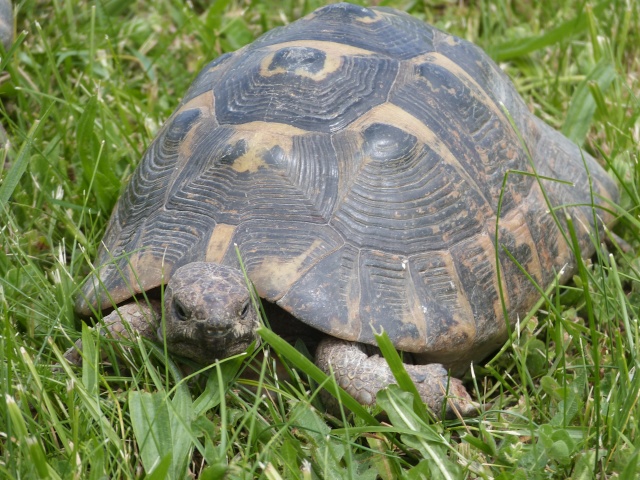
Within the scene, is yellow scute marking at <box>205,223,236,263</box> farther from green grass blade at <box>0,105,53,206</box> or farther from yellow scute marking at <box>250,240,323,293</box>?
green grass blade at <box>0,105,53,206</box>

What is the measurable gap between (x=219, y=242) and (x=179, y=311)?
0.29 meters

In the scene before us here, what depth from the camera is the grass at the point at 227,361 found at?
2.42 m

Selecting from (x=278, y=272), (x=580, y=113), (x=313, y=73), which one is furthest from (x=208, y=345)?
(x=580, y=113)

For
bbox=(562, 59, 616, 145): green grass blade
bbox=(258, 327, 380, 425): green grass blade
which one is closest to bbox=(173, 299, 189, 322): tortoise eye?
bbox=(258, 327, 380, 425): green grass blade

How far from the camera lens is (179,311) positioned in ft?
8.67

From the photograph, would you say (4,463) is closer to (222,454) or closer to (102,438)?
(102,438)

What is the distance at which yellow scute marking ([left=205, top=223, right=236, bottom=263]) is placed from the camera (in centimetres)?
279

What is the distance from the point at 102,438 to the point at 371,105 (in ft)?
4.76

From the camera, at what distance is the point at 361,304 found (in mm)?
2729

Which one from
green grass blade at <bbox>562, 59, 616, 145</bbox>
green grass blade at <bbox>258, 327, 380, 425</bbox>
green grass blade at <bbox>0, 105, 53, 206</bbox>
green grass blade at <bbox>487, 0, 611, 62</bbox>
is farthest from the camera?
green grass blade at <bbox>487, 0, 611, 62</bbox>

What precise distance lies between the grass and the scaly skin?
8cm

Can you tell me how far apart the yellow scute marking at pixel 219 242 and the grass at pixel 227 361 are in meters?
0.34

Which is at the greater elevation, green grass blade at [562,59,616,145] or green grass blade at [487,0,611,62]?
green grass blade at [487,0,611,62]

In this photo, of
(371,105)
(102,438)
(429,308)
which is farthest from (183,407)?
(371,105)
